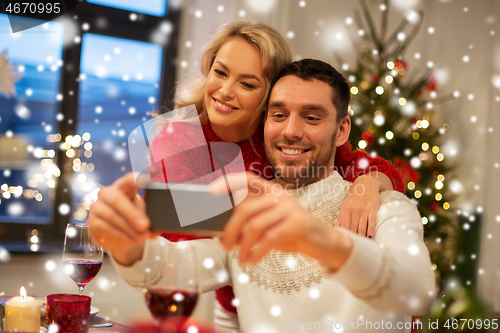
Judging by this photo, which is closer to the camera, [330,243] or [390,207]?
[330,243]

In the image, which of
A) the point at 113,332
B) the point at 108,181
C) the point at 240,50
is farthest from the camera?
the point at 108,181

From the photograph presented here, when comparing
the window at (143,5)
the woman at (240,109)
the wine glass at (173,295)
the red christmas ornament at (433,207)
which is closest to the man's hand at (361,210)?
the woman at (240,109)

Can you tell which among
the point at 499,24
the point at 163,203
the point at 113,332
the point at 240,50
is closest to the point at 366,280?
the point at 163,203

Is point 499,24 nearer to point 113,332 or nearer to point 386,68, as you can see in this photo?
point 386,68

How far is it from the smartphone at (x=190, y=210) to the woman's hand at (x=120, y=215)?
0.03 m

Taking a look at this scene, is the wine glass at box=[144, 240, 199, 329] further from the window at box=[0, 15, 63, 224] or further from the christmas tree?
the window at box=[0, 15, 63, 224]

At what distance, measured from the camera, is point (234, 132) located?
4.89ft

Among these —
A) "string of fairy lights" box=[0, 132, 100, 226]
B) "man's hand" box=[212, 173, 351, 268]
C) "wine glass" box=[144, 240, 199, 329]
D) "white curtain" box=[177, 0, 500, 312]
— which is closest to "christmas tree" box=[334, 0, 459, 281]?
"white curtain" box=[177, 0, 500, 312]

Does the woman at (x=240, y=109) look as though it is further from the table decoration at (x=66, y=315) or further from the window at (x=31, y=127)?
the window at (x=31, y=127)

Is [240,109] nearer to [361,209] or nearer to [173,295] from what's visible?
[361,209]

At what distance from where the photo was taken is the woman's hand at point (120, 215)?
698 millimetres

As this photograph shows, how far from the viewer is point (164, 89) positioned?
2850 millimetres

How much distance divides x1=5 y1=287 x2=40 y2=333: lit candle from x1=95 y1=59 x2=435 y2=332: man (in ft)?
0.64

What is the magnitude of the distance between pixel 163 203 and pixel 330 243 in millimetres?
290
